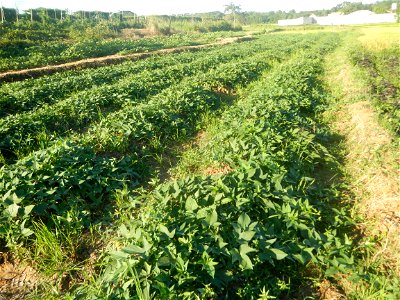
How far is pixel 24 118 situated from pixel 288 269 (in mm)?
6339

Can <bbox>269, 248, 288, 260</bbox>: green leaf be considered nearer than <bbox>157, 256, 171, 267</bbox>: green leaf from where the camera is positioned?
No

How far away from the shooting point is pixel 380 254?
122 inches

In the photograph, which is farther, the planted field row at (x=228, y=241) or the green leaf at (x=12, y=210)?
the green leaf at (x=12, y=210)

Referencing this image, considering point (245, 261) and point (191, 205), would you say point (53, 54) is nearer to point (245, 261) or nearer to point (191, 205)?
point (191, 205)

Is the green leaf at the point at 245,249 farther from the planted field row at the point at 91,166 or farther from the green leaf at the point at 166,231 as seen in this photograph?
the planted field row at the point at 91,166

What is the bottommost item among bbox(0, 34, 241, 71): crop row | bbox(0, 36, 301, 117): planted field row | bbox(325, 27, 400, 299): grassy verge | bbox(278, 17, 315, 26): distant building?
bbox(325, 27, 400, 299): grassy verge

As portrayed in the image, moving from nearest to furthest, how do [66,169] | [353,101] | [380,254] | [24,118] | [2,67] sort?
[380,254] → [66,169] → [24,118] → [353,101] → [2,67]

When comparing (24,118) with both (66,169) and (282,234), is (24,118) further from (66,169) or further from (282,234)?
(282,234)

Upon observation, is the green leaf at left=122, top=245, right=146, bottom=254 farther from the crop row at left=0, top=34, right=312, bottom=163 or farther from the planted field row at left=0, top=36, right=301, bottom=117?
the planted field row at left=0, top=36, right=301, bottom=117

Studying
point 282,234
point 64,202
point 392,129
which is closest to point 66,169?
point 64,202

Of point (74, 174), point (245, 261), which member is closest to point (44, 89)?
point (74, 174)

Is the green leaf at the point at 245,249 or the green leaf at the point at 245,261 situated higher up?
the green leaf at the point at 245,249

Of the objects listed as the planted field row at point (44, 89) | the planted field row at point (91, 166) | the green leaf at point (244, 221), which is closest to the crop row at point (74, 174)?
the planted field row at point (91, 166)

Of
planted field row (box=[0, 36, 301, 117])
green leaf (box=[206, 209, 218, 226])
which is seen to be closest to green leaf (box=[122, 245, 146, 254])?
green leaf (box=[206, 209, 218, 226])
